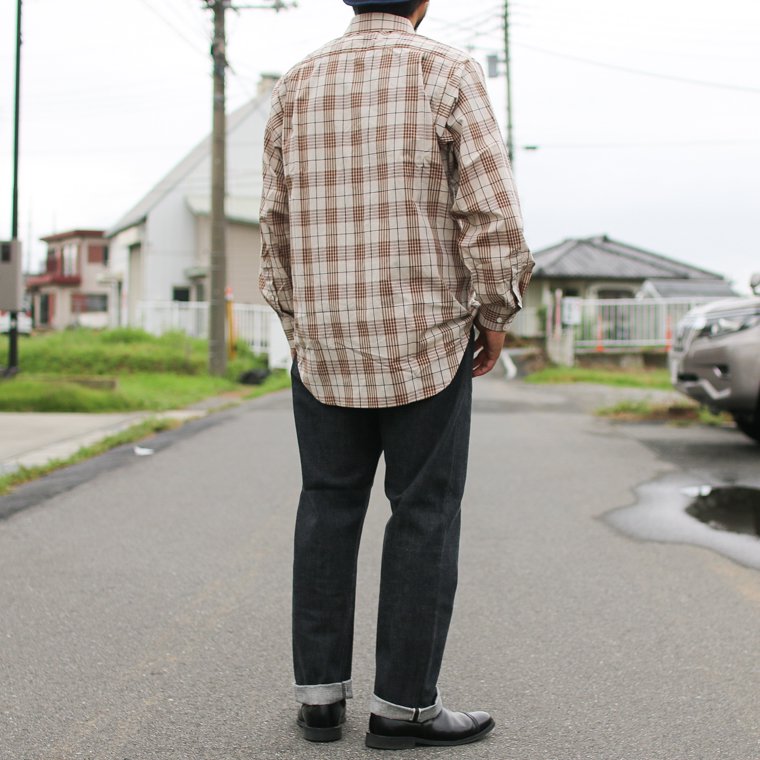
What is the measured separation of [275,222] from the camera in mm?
2523

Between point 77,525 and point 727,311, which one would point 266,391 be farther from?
point 77,525

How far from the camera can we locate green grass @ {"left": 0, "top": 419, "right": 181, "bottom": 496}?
6.45m

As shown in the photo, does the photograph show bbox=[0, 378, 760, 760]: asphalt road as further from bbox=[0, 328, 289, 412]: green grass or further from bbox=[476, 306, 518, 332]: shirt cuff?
bbox=[0, 328, 289, 412]: green grass

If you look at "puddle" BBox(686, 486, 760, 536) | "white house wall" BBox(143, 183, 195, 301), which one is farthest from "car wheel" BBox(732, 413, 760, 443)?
"white house wall" BBox(143, 183, 195, 301)

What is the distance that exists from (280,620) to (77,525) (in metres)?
2.05

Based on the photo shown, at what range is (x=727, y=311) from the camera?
7.88 m

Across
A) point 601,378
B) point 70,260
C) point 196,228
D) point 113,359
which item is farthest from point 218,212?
point 70,260

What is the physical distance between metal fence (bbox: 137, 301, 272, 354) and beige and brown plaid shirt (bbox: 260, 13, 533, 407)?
59.8 ft

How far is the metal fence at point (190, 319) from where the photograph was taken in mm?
20578

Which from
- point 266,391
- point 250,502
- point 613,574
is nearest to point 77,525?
point 250,502

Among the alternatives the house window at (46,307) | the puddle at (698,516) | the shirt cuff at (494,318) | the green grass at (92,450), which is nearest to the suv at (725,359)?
the puddle at (698,516)

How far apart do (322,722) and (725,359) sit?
19.4 ft

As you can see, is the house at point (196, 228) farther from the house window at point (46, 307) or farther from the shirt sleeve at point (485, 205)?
the house window at point (46, 307)

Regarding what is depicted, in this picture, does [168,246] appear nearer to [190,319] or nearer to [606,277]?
[190,319]
